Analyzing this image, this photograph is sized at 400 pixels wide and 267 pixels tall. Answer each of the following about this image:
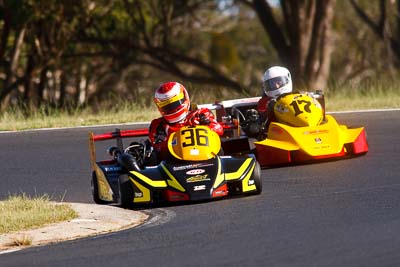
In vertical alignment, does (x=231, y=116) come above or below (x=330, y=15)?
below

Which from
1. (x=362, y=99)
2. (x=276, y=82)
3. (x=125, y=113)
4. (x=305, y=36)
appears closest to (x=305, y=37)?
(x=305, y=36)

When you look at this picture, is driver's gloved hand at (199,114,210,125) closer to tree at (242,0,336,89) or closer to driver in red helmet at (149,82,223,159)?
driver in red helmet at (149,82,223,159)

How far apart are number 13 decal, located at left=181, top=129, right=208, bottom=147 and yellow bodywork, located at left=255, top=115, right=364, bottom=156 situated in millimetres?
2174

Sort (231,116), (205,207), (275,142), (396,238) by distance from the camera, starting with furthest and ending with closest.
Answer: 1. (231,116)
2. (275,142)
3. (205,207)
4. (396,238)

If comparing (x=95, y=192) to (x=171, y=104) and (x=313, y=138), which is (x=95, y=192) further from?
(x=313, y=138)

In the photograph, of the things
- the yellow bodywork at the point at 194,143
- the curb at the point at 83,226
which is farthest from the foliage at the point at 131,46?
the curb at the point at 83,226

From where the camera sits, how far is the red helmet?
1290cm

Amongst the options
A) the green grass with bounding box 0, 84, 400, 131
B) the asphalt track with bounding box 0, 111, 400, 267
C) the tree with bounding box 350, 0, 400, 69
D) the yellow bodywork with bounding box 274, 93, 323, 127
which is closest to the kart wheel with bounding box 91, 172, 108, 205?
the asphalt track with bounding box 0, 111, 400, 267

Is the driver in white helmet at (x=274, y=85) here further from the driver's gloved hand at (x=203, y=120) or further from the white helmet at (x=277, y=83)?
the driver's gloved hand at (x=203, y=120)

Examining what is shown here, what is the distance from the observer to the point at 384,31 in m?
37.0

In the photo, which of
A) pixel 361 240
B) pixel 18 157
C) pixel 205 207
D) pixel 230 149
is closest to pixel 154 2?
pixel 18 157

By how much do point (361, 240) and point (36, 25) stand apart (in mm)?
23348

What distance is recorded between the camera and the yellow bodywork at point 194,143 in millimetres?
11984

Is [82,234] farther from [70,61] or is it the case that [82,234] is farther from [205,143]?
[70,61]
